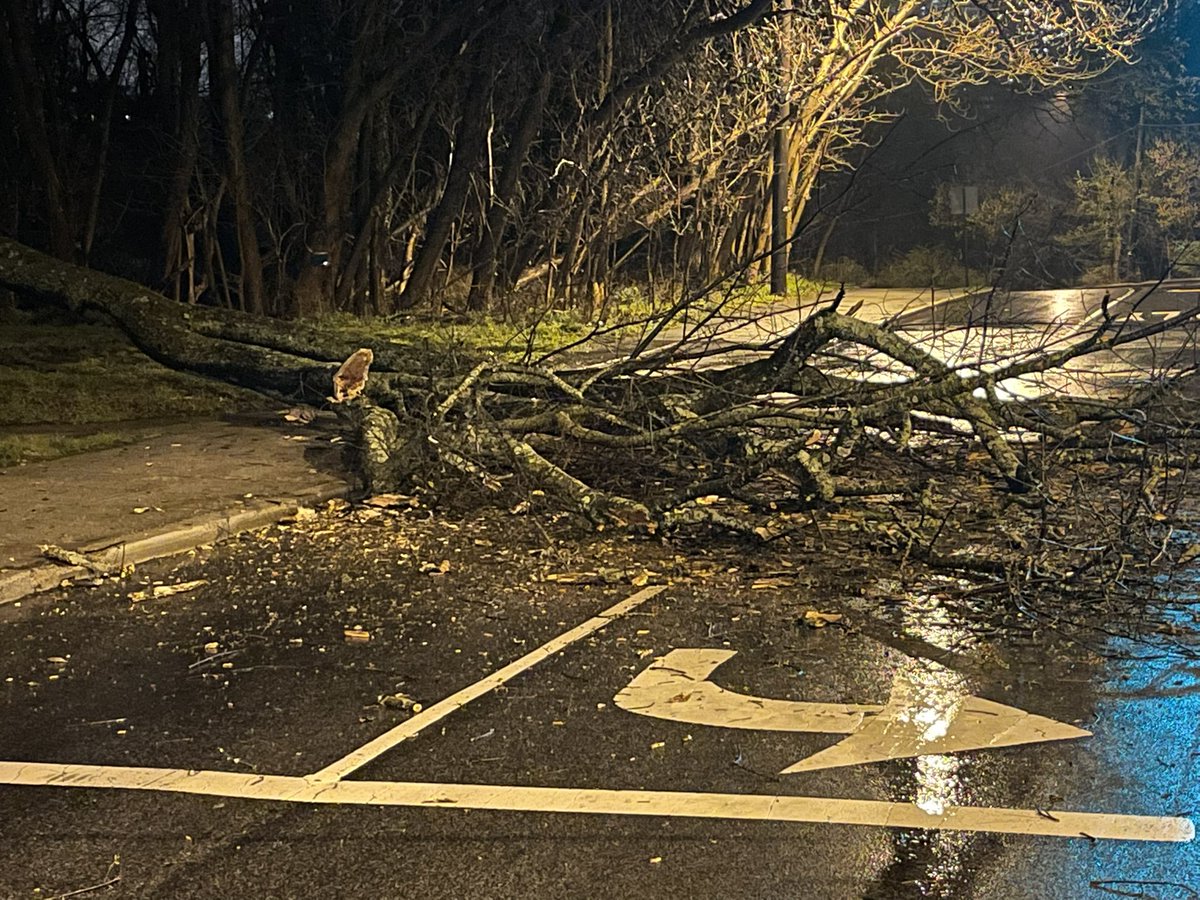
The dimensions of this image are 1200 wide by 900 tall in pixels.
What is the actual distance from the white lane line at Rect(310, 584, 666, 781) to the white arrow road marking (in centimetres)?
54

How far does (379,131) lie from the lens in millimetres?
19703

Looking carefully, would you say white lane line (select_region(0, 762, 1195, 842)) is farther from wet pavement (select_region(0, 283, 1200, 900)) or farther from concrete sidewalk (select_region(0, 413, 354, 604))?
concrete sidewalk (select_region(0, 413, 354, 604))

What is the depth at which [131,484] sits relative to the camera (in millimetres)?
8430

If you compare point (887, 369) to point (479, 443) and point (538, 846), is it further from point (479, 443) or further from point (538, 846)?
point (538, 846)

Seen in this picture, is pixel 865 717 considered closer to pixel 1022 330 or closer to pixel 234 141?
pixel 1022 330

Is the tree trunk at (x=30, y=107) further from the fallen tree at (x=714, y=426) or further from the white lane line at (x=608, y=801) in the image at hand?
the white lane line at (x=608, y=801)

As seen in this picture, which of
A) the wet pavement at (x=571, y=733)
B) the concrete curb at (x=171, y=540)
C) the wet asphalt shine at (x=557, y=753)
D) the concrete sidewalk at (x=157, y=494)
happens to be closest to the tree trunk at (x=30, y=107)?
the concrete sidewalk at (x=157, y=494)

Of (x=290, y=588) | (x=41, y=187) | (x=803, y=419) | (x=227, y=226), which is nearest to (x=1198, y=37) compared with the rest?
(x=227, y=226)

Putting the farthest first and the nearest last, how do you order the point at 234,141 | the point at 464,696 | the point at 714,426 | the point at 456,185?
the point at 456,185 < the point at 234,141 < the point at 714,426 < the point at 464,696

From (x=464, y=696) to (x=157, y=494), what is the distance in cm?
411

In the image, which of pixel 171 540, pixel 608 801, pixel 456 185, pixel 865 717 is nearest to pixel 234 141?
pixel 456 185

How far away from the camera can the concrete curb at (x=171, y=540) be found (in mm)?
6309

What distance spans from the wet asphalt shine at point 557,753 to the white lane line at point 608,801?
12 mm

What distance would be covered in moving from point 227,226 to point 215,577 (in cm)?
1500
